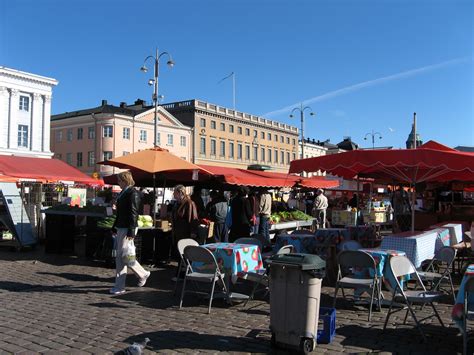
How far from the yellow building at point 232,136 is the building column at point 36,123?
20.7 m

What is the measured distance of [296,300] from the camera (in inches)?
175

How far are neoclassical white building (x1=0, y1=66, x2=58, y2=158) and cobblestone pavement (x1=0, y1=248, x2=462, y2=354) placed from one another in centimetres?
4655

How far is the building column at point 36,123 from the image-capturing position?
172ft

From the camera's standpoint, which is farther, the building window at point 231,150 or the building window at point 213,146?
the building window at point 231,150

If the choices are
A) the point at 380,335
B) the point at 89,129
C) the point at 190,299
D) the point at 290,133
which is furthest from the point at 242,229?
the point at 290,133

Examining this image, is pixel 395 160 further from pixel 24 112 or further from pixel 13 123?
pixel 24 112

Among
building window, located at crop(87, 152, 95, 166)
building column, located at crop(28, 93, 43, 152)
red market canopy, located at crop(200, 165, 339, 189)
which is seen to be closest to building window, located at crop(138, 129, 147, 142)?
building window, located at crop(87, 152, 95, 166)

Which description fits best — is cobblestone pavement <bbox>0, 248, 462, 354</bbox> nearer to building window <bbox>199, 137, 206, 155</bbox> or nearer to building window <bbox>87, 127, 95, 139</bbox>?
building window <bbox>87, 127, 95, 139</bbox>

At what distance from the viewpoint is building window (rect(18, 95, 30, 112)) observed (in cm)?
5234

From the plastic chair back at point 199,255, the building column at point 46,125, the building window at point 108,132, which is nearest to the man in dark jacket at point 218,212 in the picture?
the plastic chair back at point 199,255

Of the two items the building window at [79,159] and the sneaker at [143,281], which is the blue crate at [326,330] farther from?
the building window at [79,159]

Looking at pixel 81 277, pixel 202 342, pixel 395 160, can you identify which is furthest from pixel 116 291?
pixel 395 160

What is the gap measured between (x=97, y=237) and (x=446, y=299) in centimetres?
709

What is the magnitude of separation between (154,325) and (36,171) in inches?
389
